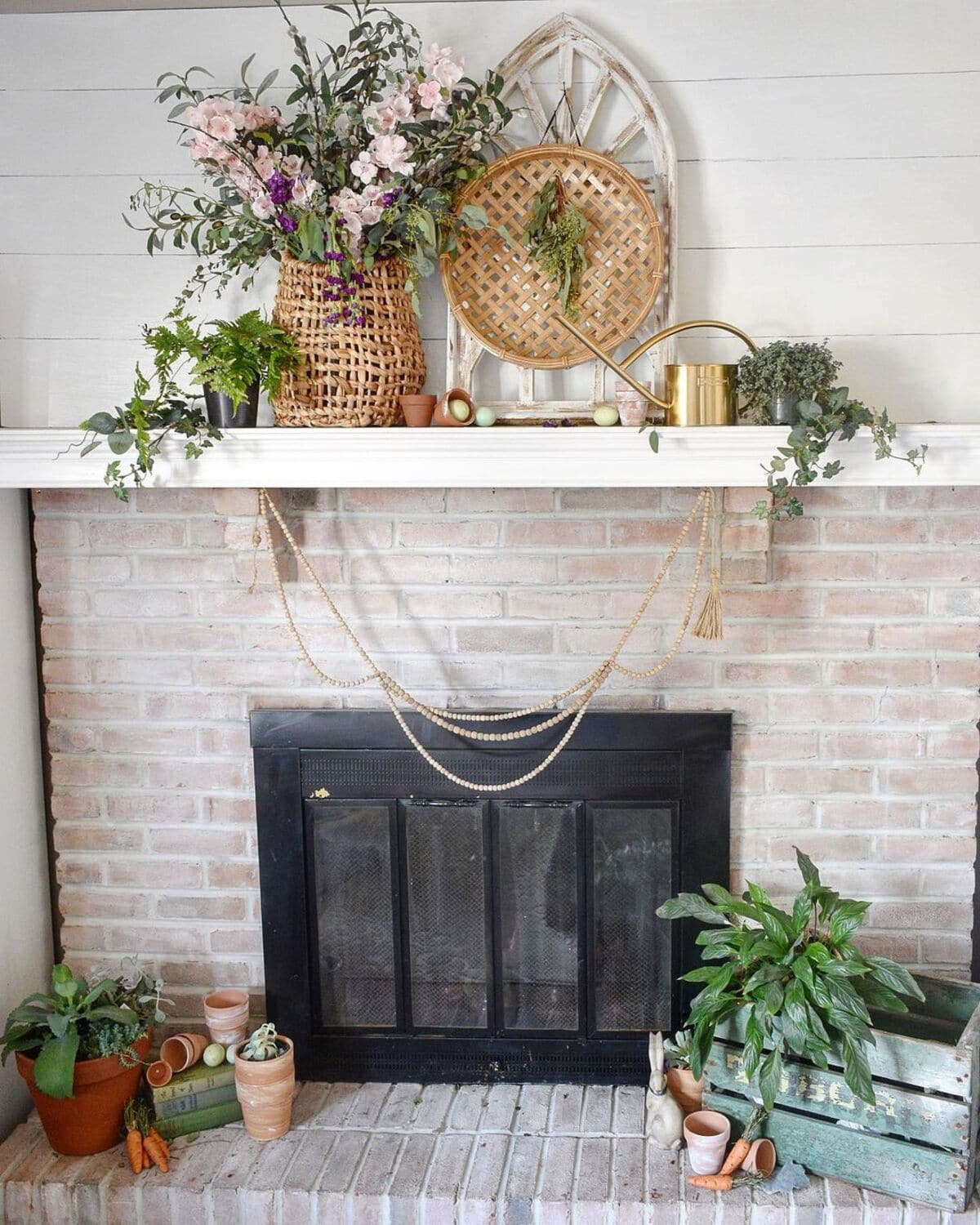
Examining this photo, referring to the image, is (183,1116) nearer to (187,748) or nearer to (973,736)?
(187,748)

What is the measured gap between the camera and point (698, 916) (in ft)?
6.47

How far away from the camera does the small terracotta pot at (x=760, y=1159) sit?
192 cm

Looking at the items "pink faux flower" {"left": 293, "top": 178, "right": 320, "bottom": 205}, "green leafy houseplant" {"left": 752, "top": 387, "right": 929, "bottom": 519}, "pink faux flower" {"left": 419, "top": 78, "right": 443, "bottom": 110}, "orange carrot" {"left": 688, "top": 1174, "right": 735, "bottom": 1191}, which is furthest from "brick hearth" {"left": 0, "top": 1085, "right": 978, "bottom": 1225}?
"pink faux flower" {"left": 419, "top": 78, "right": 443, "bottom": 110}

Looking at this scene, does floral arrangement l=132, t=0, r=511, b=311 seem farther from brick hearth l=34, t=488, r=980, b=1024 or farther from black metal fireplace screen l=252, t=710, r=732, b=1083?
black metal fireplace screen l=252, t=710, r=732, b=1083

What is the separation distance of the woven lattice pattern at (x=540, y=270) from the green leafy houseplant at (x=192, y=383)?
33cm

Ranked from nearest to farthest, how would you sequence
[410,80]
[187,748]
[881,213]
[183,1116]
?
[410,80]
[881,213]
[183,1116]
[187,748]

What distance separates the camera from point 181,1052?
6.98 feet

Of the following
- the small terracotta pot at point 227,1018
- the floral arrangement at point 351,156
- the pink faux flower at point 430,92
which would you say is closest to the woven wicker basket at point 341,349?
the floral arrangement at point 351,156

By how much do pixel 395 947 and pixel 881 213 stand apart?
1608mm

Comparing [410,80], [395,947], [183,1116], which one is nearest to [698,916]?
[395,947]

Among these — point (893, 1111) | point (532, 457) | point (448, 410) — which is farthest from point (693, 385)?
point (893, 1111)

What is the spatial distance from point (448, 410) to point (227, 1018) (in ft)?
3.98

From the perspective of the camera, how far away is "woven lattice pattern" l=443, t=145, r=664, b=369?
1.91 meters

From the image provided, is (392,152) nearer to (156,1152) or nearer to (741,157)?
(741,157)
